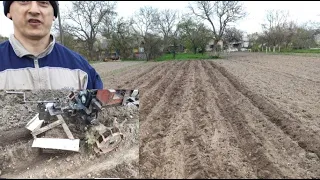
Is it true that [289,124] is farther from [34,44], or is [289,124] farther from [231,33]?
A: [231,33]

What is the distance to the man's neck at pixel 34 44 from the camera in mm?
1861

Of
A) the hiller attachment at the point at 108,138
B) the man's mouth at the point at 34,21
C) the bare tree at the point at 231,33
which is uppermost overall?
the bare tree at the point at 231,33

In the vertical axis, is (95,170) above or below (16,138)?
below

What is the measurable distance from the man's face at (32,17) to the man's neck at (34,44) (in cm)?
4

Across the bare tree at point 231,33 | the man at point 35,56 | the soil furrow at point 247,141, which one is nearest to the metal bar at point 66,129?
the man at point 35,56

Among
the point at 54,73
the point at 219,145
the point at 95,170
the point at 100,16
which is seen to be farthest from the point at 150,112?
the point at 95,170

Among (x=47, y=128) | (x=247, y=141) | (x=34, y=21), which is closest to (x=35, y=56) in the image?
(x=34, y=21)

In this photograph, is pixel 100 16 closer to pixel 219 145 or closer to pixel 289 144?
pixel 219 145

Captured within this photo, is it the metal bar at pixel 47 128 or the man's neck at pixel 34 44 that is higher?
the man's neck at pixel 34 44

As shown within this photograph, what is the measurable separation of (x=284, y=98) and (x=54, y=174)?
8.37m

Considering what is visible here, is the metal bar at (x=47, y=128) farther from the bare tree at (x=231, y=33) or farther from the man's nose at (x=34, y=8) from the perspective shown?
the bare tree at (x=231, y=33)

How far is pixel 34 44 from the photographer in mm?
1920

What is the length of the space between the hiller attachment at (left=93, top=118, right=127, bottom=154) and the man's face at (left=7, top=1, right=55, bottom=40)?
618 millimetres

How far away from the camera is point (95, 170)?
1.47 m
